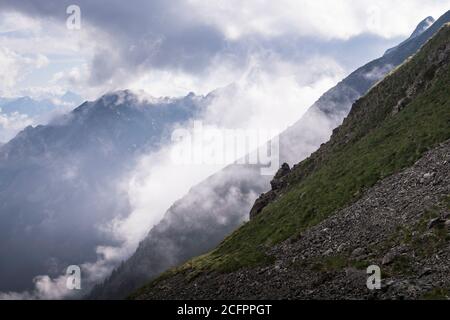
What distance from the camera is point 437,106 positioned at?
3241 inches

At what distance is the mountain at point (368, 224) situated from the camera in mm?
38312

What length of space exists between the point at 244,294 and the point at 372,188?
94.2ft

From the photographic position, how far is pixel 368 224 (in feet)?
168

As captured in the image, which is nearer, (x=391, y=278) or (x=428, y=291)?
(x=428, y=291)

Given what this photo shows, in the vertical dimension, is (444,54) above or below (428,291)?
above

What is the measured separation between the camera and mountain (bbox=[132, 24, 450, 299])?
3831 cm

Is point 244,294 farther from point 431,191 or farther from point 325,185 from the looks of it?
point 325,185

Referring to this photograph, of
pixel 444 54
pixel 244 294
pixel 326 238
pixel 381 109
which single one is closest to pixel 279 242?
pixel 326 238

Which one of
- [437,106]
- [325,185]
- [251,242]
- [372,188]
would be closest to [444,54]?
[437,106]

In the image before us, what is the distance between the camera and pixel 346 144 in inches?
4422
